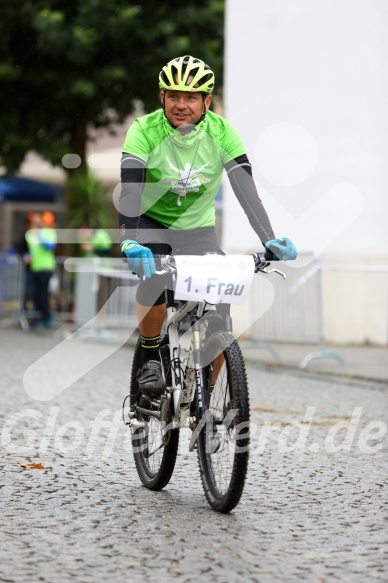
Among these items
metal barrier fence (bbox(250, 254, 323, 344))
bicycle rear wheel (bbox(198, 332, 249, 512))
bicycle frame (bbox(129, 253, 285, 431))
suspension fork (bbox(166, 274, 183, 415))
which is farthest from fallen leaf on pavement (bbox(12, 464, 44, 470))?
metal barrier fence (bbox(250, 254, 323, 344))

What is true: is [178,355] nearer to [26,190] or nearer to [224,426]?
[224,426]

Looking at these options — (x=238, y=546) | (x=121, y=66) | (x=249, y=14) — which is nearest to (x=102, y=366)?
(x=249, y=14)

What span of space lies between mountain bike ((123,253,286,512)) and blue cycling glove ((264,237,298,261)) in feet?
0.20

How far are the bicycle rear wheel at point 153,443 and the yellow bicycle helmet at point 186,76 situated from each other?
3.81 feet

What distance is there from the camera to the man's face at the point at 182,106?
549cm

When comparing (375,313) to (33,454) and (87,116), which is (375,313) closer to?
(33,454)

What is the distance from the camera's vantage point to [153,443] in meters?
5.79

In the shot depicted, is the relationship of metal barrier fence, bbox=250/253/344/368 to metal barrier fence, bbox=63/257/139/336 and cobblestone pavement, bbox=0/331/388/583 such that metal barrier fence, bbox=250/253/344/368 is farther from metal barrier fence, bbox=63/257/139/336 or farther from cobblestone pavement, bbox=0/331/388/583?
cobblestone pavement, bbox=0/331/388/583

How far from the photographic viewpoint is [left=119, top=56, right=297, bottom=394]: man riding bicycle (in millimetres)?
5422

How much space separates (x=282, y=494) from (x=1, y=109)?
19.3 m

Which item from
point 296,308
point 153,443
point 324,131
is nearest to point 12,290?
point 324,131

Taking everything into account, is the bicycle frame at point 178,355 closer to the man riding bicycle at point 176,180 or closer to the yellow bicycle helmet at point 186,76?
the man riding bicycle at point 176,180

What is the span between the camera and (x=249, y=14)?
16312 mm

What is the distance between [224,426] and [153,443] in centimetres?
81
